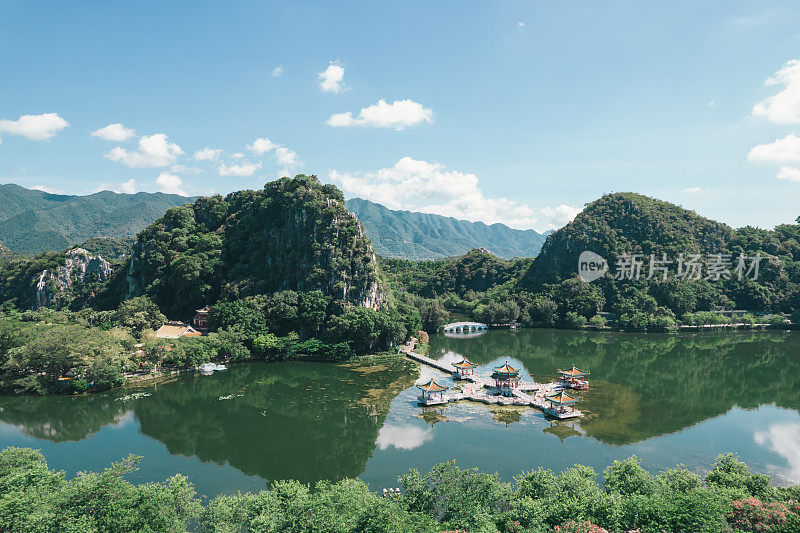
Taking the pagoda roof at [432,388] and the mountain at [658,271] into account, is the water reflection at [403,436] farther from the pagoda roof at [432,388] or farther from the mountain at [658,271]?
the mountain at [658,271]

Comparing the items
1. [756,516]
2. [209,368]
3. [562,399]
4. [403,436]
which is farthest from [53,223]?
[756,516]

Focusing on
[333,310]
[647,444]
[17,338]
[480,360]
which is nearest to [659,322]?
[480,360]

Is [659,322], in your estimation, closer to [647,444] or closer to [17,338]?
[647,444]

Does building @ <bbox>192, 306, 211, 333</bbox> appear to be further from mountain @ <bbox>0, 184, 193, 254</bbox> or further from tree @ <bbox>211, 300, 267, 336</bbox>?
mountain @ <bbox>0, 184, 193, 254</bbox>

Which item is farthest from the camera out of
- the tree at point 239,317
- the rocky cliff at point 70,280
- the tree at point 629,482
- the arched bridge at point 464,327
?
the arched bridge at point 464,327

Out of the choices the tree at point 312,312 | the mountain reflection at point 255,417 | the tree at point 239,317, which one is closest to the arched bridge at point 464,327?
the tree at point 312,312

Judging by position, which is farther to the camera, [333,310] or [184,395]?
[333,310]

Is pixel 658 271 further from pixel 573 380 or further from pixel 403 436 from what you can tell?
pixel 403 436
